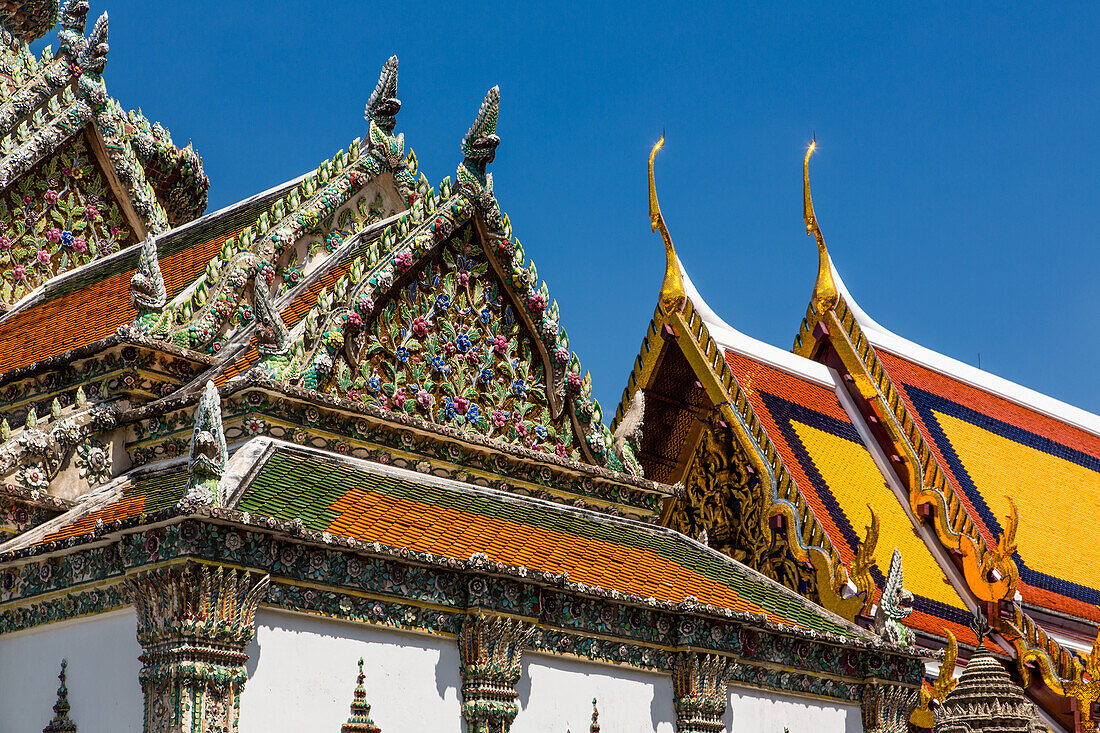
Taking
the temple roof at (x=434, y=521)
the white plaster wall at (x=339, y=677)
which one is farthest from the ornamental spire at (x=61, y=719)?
the white plaster wall at (x=339, y=677)

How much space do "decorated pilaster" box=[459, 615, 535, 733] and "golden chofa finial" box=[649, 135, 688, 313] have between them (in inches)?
285

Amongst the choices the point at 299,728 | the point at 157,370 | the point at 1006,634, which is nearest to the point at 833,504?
the point at 1006,634

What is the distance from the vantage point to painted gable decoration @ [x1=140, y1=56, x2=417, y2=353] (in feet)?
32.3

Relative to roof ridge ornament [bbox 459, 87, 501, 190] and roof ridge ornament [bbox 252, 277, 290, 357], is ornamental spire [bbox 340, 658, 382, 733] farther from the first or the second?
roof ridge ornament [bbox 459, 87, 501, 190]

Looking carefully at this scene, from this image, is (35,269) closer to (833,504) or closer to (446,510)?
(446,510)

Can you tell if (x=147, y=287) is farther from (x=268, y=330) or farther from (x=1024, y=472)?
(x=1024, y=472)

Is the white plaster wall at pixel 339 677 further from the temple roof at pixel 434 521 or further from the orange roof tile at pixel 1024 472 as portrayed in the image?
the orange roof tile at pixel 1024 472

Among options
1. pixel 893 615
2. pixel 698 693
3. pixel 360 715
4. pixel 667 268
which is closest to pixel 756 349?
pixel 667 268

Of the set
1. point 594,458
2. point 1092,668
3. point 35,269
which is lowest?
point 1092,668

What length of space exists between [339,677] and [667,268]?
8405mm

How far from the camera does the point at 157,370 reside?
9531 millimetres

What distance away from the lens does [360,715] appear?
25.2 feet

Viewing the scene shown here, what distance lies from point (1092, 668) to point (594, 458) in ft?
18.8

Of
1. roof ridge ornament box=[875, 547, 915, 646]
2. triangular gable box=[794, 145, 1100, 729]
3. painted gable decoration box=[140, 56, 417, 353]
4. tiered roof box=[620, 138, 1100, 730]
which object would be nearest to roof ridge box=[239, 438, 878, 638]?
roof ridge ornament box=[875, 547, 915, 646]
